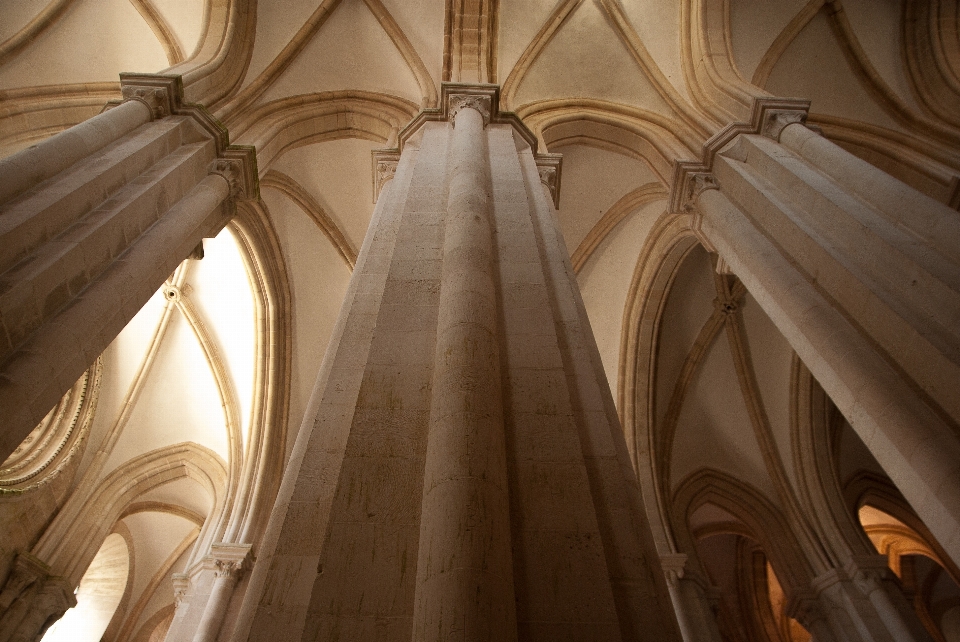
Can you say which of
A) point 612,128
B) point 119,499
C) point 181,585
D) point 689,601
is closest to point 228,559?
point 181,585

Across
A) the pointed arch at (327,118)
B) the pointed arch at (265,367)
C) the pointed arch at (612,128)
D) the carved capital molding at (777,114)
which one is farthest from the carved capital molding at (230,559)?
the carved capital molding at (777,114)

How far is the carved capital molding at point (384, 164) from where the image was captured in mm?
5508

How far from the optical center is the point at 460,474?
198cm

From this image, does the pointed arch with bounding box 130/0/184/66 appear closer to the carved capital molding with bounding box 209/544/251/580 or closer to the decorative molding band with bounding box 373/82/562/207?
the decorative molding band with bounding box 373/82/562/207

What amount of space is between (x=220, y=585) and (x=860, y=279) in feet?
23.4

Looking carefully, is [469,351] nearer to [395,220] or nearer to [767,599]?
[395,220]

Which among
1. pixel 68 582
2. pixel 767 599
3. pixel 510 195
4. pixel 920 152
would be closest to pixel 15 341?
pixel 510 195

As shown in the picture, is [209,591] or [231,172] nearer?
[231,172]

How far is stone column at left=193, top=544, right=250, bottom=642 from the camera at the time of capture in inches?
262

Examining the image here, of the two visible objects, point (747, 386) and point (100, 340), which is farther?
point (747, 386)

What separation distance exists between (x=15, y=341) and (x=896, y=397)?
4542 mm

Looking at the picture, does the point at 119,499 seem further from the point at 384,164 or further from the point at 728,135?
the point at 728,135

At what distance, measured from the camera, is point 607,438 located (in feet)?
7.98

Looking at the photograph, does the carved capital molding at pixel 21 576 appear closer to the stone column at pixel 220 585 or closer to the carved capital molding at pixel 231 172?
the stone column at pixel 220 585
